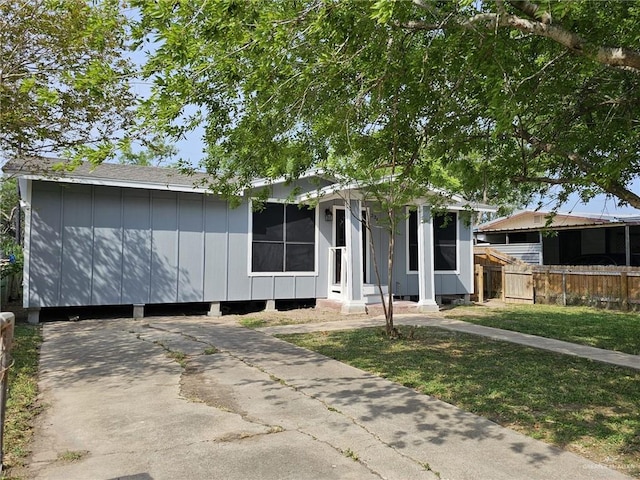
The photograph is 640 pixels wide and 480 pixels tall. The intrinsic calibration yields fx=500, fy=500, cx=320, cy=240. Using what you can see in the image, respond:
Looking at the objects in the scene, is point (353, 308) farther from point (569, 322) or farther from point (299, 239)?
point (569, 322)

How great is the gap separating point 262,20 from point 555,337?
776cm

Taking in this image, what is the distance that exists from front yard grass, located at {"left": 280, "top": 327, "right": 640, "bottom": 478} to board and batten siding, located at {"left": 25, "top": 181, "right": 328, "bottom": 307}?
11.9ft

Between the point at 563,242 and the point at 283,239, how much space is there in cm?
1651

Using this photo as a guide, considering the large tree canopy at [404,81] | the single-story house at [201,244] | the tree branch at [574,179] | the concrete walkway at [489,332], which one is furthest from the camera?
the single-story house at [201,244]

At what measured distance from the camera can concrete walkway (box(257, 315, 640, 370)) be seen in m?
7.20

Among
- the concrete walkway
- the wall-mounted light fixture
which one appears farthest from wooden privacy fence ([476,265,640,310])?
the wall-mounted light fixture

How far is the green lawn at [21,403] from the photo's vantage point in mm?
3646

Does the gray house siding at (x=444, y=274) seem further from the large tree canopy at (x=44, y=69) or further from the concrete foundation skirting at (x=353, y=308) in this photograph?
the large tree canopy at (x=44, y=69)

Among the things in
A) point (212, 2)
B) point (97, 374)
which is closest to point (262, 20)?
point (212, 2)

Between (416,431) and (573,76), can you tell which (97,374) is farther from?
(573,76)

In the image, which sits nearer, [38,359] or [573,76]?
[573,76]

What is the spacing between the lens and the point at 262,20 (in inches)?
141

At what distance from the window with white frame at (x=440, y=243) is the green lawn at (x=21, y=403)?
918 centimetres

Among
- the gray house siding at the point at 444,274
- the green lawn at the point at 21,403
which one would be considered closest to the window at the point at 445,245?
the gray house siding at the point at 444,274
